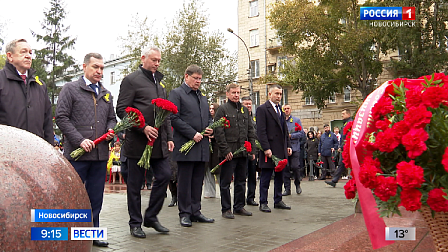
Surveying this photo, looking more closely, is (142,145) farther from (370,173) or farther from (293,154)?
(293,154)

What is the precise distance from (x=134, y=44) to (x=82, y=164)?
3059cm

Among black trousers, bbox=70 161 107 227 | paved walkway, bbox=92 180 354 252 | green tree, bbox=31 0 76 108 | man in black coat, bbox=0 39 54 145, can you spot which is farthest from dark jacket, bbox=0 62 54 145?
green tree, bbox=31 0 76 108

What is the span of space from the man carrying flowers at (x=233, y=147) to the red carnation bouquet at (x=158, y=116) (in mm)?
1605

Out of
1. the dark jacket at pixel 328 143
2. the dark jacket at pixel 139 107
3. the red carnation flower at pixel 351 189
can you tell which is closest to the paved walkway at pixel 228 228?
the dark jacket at pixel 139 107

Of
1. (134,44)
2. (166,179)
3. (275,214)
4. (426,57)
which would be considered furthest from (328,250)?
(134,44)

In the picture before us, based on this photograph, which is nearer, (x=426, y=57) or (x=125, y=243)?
(x=125, y=243)

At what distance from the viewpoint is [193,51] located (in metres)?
31.8

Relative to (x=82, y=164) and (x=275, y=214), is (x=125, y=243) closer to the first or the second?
(x=82, y=164)

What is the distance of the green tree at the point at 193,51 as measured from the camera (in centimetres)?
3167

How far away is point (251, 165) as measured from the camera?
973cm

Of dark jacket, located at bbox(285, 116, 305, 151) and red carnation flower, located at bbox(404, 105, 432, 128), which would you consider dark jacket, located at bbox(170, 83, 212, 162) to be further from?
dark jacket, located at bbox(285, 116, 305, 151)

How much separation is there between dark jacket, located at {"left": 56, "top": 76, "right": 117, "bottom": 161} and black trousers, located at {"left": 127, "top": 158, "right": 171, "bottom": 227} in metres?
0.56

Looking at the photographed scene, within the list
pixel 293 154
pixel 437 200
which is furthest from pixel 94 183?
pixel 293 154

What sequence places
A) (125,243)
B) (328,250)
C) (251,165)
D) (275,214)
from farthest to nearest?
(251,165)
(275,214)
(125,243)
(328,250)
